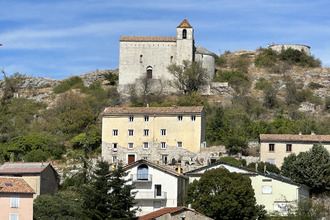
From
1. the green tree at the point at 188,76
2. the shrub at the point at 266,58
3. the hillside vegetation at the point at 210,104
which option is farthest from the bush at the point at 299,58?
the green tree at the point at 188,76

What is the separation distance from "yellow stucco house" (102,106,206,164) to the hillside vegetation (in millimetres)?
2449

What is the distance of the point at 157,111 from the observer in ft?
215

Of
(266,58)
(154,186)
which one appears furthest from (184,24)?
(154,186)

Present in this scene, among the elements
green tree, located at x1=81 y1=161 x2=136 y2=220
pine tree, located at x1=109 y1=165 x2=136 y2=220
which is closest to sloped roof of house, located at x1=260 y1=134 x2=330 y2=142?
pine tree, located at x1=109 y1=165 x2=136 y2=220

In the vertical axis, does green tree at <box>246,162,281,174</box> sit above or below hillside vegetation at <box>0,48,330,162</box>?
below

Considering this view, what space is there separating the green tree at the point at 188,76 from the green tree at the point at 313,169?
32.3m

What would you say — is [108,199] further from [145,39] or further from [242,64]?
[242,64]

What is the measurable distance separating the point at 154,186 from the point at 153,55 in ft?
132

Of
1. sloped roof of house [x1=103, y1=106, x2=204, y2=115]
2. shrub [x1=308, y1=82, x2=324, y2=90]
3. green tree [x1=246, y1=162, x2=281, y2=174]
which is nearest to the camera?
green tree [x1=246, y1=162, x2=281, y2=174]

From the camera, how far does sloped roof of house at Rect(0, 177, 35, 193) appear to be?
44844 mm

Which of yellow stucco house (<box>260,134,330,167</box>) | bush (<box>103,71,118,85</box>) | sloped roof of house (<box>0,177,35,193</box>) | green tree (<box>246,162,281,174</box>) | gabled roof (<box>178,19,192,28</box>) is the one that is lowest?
sloped roof of house (<box>0,177,35,193</box>)

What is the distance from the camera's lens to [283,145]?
59250 millimetres

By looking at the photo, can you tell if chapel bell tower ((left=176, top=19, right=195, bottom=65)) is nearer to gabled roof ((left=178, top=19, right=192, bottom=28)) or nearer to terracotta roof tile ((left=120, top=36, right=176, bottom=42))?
gabled roof ((left=178, top=19, right=192, bottom=28))

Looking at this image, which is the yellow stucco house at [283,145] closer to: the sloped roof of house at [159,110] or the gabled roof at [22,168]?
the sloped roof of house at [159,110]
